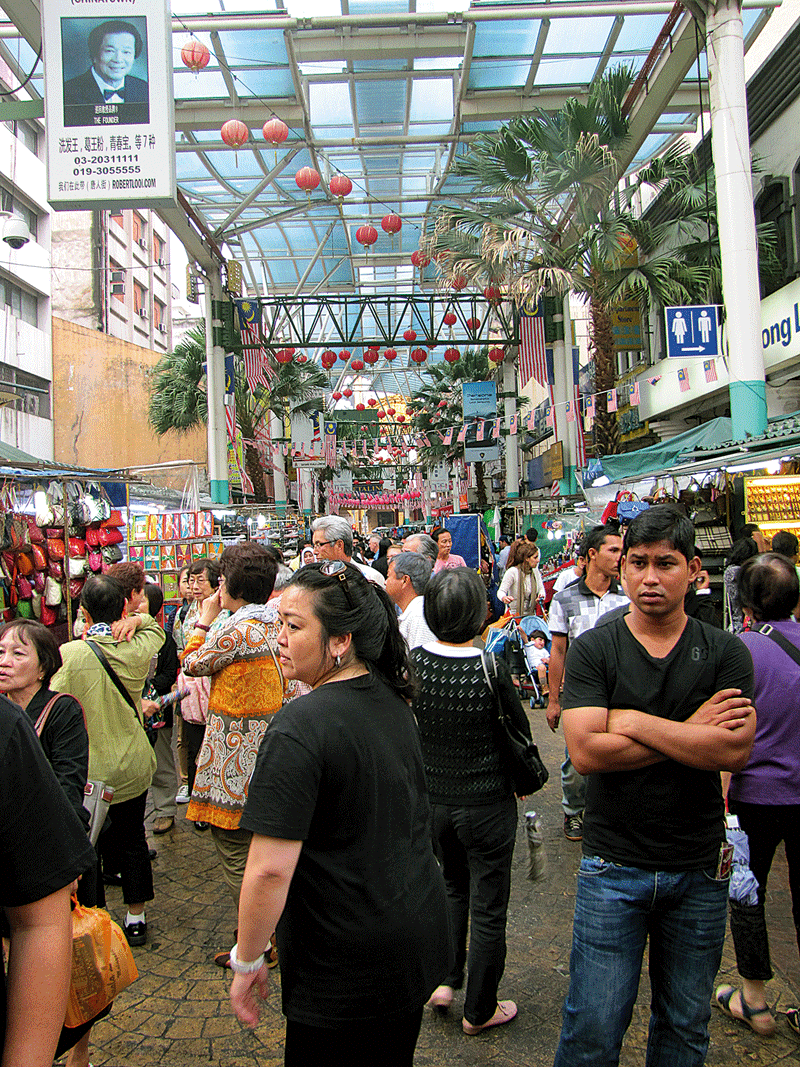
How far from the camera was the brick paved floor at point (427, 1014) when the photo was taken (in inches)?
117

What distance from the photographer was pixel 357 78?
549 inches

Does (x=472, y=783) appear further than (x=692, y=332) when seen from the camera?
No

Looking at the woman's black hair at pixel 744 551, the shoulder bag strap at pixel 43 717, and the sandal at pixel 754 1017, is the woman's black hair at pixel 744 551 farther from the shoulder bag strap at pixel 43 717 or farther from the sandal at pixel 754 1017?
the shoulder bag strap at pixel 43 717

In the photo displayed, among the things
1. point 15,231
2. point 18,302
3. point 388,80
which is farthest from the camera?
point 18,302

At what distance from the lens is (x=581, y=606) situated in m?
4.80

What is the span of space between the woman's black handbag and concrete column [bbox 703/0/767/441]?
27.0 ft

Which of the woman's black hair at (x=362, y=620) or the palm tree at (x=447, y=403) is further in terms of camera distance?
the palm tree at (x=447, y=403)

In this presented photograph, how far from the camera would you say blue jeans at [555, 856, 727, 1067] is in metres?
2.17

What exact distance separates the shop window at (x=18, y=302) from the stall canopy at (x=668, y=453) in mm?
17760

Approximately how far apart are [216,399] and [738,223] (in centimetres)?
1182

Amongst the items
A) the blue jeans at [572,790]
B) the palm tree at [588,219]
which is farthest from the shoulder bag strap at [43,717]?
the palm tree at [588,219]

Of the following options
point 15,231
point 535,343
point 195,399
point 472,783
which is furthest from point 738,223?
point 195,399

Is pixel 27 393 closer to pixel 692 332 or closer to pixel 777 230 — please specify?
pixel 692 332

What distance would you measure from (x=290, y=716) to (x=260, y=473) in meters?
21.7
